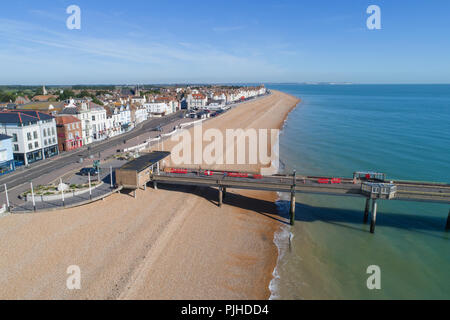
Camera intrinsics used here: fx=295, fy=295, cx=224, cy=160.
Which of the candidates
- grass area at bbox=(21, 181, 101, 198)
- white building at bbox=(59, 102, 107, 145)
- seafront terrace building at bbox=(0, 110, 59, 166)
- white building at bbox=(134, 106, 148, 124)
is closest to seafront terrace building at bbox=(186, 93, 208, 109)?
white building at bbox=(134, 106, 148, 124)

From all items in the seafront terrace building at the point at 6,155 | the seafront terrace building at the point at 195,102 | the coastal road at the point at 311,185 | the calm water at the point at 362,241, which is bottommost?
the calm water at the point at 362,241

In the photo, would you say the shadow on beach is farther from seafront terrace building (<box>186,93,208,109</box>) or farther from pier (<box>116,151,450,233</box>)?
seafront terrace building (<box>186,93,208,109</box>)

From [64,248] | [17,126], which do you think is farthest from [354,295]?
[17,126]

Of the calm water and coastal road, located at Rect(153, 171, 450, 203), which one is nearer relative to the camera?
the calm water

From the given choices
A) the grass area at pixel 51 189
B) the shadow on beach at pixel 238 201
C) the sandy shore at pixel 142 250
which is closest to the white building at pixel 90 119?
the grass area at pixel 51 189

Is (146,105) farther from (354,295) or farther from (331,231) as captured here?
(354,295)

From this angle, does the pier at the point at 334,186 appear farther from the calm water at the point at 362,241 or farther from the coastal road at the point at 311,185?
the calm water at the point at 362,241

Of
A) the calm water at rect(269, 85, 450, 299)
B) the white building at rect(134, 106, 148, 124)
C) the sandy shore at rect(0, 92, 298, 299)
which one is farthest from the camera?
the white building at rect(134, 106, 148, 124)
